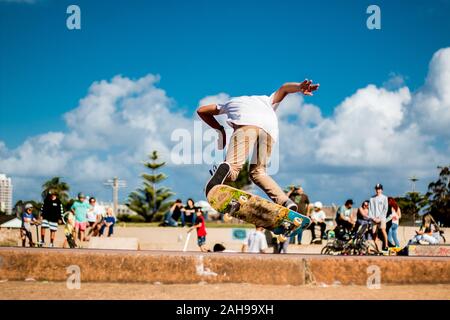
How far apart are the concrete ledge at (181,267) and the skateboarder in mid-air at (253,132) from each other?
764 millimetres

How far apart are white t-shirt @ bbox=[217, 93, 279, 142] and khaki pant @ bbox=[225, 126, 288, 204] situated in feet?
0.21

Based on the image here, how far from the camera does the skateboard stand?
18.5 ft

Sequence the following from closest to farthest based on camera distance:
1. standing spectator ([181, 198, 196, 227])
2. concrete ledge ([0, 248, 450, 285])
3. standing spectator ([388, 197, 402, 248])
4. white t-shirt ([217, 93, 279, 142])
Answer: concrete ledge ([0, 248, 450, 285]) < white t-shirt ([217, 93, 279, 142]) < standing spectator ([388, 197, 402, 248]) < standing spectator ([181, 198, 196, 227])

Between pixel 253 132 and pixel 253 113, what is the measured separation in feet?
0.72

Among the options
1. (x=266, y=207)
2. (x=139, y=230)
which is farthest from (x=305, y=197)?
(x=139, y=230)

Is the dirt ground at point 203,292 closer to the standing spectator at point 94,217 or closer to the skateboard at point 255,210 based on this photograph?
the skateboard at point 255,210

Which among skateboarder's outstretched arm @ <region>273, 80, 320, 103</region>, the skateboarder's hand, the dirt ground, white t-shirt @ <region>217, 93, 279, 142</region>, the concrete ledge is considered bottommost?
the dirt ground

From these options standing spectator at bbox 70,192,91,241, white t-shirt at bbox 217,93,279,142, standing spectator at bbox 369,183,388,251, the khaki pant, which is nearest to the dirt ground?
the khaki pant

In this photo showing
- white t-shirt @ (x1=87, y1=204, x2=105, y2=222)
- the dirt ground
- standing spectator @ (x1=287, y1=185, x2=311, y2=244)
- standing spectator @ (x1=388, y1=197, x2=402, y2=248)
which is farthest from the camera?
white t-shirt @ (x1=87, y1=204, x2=105, y2=222)

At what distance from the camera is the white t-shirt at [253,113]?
5652mm

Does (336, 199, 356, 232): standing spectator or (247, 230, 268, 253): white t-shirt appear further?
(336, 199, 356, 232): standing spectator

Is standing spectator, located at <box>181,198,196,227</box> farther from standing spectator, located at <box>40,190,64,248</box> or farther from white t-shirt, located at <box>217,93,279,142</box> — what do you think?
white t-shirt, located at <box>217,93,279,142</box>

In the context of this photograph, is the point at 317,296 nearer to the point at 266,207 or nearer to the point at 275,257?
the point at 275,257
